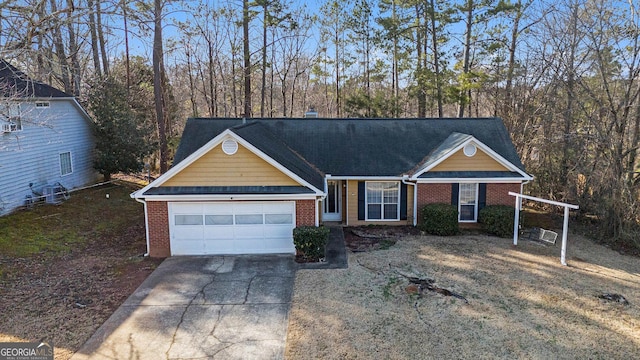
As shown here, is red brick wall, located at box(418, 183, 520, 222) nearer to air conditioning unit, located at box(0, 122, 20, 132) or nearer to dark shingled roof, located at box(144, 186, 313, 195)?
dark shingled roof, located at box(144, 186, 313, 195)

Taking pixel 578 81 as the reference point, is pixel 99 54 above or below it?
above

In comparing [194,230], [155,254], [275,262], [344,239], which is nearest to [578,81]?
[344,239]

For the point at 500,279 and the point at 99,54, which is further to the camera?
the point at 99,54

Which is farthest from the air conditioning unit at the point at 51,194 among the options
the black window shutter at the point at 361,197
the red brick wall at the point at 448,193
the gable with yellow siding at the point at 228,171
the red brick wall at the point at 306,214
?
the red brick wall at the point at 448,193

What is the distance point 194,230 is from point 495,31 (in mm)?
22347

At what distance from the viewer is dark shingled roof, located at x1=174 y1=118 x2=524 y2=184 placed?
650 inches

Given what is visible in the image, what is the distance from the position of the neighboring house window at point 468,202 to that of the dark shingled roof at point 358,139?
1902mm

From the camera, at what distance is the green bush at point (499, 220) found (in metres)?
15.0

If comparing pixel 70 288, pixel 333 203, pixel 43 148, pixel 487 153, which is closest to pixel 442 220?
pixel 487 153

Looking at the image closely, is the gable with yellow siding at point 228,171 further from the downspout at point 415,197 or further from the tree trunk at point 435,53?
the tree trunk at point 435,53

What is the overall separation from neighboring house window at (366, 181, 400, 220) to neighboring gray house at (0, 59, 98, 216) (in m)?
12.4

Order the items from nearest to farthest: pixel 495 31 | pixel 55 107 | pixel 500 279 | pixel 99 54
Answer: pixel 500 279, pixel 55 107, pixel 495 31, pixel 99 54

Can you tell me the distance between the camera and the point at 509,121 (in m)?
23.3

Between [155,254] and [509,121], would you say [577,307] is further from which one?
[509,121]
